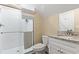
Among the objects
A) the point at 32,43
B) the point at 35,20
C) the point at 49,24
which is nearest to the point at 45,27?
the point at 49,24

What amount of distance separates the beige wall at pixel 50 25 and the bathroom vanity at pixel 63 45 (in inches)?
3.6

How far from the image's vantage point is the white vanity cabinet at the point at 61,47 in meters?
1.13

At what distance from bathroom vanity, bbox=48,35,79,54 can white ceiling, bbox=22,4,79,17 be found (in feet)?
1.22

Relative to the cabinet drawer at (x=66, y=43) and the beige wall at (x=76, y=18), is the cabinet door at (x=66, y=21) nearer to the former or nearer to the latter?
the beige wall at (x=76, y=18)

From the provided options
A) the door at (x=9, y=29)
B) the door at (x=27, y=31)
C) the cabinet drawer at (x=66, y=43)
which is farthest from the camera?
the door at (x=27, y=31)

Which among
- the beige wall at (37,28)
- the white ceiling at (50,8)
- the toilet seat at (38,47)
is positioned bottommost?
the toilet seat at (38,47)

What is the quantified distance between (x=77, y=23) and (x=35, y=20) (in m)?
0.62

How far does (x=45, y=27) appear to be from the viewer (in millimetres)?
1415

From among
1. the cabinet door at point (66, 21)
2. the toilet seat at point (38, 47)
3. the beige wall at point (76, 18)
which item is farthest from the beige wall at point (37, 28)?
the beige wall at point (76, 18)

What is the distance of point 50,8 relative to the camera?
1.38m

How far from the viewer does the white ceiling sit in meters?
1.35

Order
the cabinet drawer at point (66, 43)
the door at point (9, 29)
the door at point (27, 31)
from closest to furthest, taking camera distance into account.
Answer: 1. the cabinet drawer at point (66, 43)
2. the door at point (9, 29)
3. the door at point (27, 31)

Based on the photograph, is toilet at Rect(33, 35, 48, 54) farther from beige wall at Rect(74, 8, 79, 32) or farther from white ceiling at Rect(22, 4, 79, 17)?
beige wall at Rect(74, 8, 79, 32)
